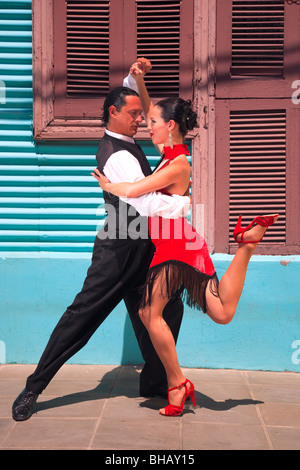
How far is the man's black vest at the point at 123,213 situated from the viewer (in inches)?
165

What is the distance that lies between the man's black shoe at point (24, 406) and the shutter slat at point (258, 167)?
2.20 metres

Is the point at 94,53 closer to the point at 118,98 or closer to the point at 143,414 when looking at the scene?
the point at 118,98

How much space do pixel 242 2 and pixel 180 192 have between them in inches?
81.8

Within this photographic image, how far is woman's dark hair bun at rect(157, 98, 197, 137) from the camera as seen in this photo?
4.09m

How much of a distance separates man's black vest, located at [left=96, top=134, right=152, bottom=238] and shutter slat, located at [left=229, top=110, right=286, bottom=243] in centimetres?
130

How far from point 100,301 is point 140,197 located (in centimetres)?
73

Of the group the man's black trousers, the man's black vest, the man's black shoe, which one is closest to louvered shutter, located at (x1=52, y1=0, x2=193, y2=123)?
the man's black vest

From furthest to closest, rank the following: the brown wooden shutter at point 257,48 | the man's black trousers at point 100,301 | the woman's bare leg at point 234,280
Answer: the brown wooden shutter at point 257,48, the man's black trousers at point 100,301, the woman's bare leg at point 234,280

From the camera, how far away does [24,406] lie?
→ 4.08 metres

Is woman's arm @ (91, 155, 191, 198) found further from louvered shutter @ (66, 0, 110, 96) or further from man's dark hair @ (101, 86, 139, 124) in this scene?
louvered shutter @ (66, 0, 110, 96)

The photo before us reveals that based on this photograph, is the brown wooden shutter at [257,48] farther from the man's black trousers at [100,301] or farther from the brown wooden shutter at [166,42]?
the man's black trousers at [100,301]

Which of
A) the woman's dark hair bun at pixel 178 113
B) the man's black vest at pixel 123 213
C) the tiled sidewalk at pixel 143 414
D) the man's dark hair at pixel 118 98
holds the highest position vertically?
the man's dark hair at pixel 118 98

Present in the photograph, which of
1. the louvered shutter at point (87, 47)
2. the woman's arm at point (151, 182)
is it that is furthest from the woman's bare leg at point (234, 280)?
the louvered shutter at point (87, 47)
